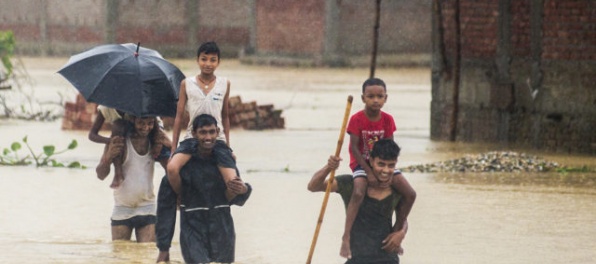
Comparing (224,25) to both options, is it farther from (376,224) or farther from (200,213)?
(376,224)

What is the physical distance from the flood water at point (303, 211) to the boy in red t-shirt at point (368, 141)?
4.14 feet

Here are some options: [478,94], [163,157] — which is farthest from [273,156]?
[163,157]

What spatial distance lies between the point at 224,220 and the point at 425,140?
10057mm

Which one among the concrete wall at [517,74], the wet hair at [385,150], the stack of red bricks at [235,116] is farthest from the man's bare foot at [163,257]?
the stack of red bricks at [235,116]

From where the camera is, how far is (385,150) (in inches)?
298

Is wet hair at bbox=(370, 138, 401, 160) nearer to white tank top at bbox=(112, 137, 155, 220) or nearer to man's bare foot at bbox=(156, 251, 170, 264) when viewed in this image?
man's bare foot at bbox=(156, 251, 170, 264)

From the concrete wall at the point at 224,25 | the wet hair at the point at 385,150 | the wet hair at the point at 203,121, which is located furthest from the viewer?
the concrete wall at the point at 224,25

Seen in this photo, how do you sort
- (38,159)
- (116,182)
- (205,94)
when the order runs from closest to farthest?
1. (205,94)
2. (116,182)
3. (38,159)

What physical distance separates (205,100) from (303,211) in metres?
2.87

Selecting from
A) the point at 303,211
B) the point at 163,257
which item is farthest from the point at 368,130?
the point at 303,211

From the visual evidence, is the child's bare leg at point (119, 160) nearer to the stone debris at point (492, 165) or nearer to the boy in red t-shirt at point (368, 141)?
the boy in red t-shirt at point (368, 141)

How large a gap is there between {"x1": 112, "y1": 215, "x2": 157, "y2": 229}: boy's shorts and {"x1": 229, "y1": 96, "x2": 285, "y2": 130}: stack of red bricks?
10204 mm

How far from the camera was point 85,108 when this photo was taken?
18.8 metres

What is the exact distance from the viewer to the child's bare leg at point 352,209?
764 cm
